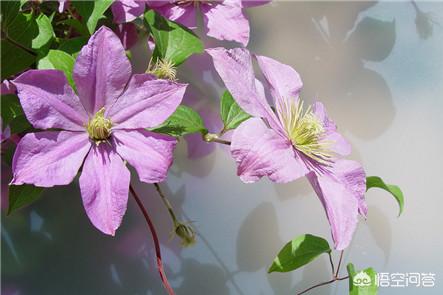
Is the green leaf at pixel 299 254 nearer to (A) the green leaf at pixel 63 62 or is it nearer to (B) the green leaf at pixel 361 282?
(B) the green leaf at pixel 361 282

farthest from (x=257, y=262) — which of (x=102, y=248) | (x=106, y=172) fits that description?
(x=106, y=172)

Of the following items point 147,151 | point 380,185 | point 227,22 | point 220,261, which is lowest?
point 220,261

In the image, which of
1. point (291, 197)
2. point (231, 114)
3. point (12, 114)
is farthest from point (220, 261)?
point (12, 114)

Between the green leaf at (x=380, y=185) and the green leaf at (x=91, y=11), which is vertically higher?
the green leaf at (x=91, y=11)

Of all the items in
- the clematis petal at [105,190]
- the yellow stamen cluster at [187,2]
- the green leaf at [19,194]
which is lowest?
the green leaf at [19,194]

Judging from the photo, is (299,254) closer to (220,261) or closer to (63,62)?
(220,261)

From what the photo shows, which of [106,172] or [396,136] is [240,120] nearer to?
[106,172]

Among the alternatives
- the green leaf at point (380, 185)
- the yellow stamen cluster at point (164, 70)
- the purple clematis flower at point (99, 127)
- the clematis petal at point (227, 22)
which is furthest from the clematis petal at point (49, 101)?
the green leaf at point (380, 185)

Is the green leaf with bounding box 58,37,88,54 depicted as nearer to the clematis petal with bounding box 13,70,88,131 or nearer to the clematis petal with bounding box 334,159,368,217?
the clematis petal with bounding box 13,70,88,131
